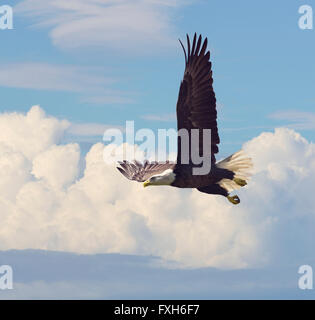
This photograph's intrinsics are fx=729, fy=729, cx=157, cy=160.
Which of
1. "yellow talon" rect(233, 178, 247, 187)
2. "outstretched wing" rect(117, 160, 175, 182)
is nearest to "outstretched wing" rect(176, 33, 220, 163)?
"yellow talon" rect(233, 178, 247, 187)

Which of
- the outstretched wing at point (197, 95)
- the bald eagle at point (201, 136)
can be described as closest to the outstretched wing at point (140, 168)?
the bald eagle at point (201, 136)

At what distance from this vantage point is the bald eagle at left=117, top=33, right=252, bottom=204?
16.5 m

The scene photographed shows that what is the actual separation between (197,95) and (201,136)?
1011mm

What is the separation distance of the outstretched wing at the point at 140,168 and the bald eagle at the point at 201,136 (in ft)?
6.46

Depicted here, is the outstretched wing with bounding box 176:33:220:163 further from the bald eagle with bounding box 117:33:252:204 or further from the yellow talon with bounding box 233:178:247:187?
the yellow talon with bounding box 233:178:247:187

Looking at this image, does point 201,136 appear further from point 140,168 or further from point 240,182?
point 140,168

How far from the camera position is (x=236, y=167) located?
1816 centimetres

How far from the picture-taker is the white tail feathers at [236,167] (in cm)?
1806

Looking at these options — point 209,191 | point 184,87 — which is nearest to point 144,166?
point 209,191

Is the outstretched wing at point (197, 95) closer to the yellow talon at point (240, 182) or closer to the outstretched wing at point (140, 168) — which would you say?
the yellow talon at point (240, 182)

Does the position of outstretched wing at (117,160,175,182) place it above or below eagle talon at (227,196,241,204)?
above

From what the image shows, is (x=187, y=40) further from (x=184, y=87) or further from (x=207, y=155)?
(x=207, y=155)

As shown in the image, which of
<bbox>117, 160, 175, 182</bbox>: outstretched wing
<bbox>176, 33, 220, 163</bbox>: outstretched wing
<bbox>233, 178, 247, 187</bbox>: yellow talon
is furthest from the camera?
<bbox>117, 160, 175, 182</bbox>: outstretched wing
